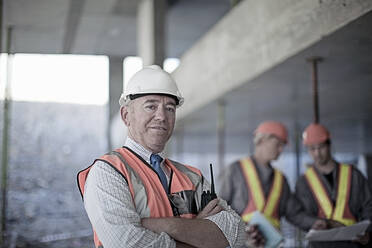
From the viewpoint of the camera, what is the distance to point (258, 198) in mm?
5441

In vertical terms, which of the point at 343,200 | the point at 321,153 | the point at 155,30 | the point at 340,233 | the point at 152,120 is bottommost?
the point at 340,233

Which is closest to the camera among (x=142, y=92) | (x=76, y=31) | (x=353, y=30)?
(x=142, y=92)

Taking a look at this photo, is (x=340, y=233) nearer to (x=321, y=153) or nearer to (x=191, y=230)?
(x=321, y=153)

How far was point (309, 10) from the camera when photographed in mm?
5016

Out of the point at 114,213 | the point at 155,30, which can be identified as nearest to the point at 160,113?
the point at 114,213

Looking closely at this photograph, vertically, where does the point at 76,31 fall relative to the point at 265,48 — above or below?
above

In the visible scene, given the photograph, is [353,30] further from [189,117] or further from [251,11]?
[189,117]

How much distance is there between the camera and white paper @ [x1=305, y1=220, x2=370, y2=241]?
4844mm

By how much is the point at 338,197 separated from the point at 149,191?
3226 millimetres

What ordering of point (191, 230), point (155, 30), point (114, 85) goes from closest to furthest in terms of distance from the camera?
point (191, 230)
point (155, 30)
point (114, 85)

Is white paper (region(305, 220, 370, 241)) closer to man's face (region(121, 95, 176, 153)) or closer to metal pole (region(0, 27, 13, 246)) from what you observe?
man's face (region(121, 95, 176, 153))

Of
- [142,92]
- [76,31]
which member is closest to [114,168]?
[142,92]

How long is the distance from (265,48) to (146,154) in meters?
3.81

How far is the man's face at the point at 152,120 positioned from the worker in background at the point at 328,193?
287 centimetres
